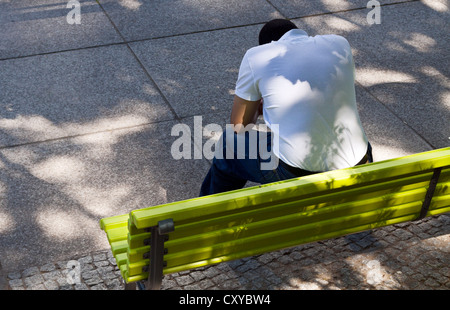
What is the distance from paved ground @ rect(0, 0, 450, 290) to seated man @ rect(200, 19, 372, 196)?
895 mm

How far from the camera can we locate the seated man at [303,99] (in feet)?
12.4

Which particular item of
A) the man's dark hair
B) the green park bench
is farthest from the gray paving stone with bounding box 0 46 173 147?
the green park bench

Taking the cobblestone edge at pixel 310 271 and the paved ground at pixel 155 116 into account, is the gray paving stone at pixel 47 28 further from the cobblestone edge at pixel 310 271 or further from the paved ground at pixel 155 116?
the cobblestone edge at pixel 310 271

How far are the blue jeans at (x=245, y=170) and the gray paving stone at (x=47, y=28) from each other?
302cm

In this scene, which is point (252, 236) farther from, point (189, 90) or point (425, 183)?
point (189, 90)

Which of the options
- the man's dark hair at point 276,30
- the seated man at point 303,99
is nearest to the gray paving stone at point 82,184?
the seated man at point 303,99

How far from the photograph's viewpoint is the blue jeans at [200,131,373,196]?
158 inches

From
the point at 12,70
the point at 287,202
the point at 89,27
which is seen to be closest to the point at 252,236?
the point at 287,202

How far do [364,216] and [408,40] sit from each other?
3706 mm

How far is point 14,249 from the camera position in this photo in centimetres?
450

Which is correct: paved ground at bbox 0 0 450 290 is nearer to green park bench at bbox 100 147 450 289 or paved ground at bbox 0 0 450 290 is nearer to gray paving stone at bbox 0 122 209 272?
gray paving stone at bbox 0 122 209 272

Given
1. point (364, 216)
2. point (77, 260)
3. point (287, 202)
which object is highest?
point (287, 202)

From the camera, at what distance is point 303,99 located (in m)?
3.77

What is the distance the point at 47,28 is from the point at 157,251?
4329mm
